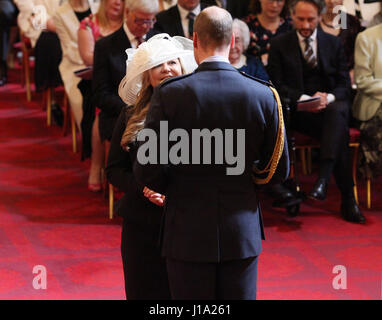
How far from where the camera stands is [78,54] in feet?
21.9

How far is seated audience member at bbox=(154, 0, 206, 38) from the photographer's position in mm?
5973

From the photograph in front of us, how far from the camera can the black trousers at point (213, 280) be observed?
270cm

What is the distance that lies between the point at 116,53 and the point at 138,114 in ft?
7.58

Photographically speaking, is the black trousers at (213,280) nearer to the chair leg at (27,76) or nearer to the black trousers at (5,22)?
the chair leg at (27,76)

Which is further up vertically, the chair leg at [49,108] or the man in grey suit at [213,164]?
the man in grey suit at [213,164]

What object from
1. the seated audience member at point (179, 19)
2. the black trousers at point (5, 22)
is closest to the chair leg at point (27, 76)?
the black trousers at point (5, 22)

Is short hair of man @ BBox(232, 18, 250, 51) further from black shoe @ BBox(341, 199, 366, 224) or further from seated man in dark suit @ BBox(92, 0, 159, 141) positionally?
black shoe @ BBox(341, 199, 366, 224)

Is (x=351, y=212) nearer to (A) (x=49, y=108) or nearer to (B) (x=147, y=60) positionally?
(B) (x=147, y=60)

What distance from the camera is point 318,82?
588 cm

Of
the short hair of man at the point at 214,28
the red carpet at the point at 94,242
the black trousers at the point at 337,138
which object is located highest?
the short hair of man at the point at 214,28

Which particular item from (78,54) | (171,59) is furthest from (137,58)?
(78,54)

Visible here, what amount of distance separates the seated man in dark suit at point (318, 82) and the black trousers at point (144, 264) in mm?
2701

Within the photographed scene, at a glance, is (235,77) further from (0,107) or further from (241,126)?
(0,107)

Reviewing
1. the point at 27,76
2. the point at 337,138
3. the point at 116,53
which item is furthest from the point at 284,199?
the point at 27,76
